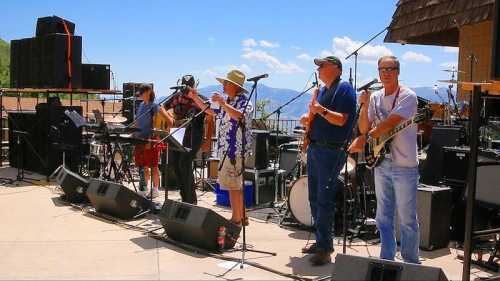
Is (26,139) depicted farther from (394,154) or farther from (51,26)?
(394,154)

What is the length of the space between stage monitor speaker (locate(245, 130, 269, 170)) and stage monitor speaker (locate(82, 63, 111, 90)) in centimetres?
571

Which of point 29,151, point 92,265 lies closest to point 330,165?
point 92,265

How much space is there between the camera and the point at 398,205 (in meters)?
4.35

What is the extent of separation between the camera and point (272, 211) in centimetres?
781

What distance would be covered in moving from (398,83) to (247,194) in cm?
417

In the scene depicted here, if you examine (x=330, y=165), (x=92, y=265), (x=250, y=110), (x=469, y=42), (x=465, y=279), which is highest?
(x=469, y=42)

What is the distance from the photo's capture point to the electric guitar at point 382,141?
412 cm

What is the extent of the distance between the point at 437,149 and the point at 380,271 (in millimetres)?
3548

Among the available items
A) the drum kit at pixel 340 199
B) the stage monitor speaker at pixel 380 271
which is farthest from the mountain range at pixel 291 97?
the stage monitor speaker at pixel 380 271

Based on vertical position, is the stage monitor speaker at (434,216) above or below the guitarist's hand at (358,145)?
below

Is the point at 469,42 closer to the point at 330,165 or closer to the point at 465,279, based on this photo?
the point at 330,165

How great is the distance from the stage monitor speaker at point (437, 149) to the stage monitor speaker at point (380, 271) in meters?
3.11

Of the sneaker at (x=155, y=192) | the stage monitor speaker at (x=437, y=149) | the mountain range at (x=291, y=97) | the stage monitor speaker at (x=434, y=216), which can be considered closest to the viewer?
the stage monitor speaker at (x=434, y=216)

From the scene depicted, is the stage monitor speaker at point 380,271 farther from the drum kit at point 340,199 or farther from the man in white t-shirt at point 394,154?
the drum kit at point 340,199
